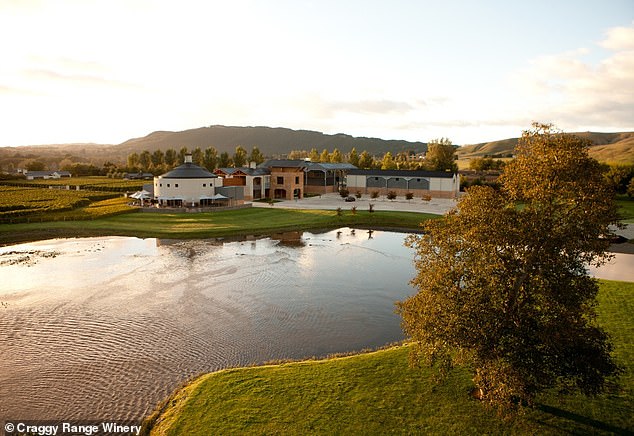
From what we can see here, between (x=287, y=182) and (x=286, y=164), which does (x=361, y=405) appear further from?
(x=286, y=164)

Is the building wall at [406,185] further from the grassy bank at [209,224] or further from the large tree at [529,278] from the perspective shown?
the large tree at [529,278]

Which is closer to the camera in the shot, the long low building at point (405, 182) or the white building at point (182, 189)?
the white building at point (182, 189)

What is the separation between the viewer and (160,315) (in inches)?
926

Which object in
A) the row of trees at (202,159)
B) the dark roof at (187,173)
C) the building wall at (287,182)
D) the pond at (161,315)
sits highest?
the row of trees at (202,159)

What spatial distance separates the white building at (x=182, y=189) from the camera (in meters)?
64.3

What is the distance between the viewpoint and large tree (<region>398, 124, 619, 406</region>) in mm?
11000

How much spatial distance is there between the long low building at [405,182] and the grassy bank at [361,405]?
7019 cm

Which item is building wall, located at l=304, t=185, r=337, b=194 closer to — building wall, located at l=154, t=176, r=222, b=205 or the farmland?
building wall, located at l=154, t=176, r=222, b=205

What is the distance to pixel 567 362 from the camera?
11.4 meters

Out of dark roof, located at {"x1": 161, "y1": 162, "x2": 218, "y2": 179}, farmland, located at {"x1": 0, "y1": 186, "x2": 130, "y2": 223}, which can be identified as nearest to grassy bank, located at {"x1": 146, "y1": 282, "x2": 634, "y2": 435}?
farmland, located at {"x1": 0, "y1": 186, "x2": 130, "y2": 223}

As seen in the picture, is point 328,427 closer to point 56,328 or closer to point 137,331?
point 137,331

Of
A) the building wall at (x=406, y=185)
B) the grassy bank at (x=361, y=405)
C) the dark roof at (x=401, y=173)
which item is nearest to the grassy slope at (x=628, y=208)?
the building wall at (x=406, y=185)

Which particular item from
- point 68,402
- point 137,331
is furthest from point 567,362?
point 137,331

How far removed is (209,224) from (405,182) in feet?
164
